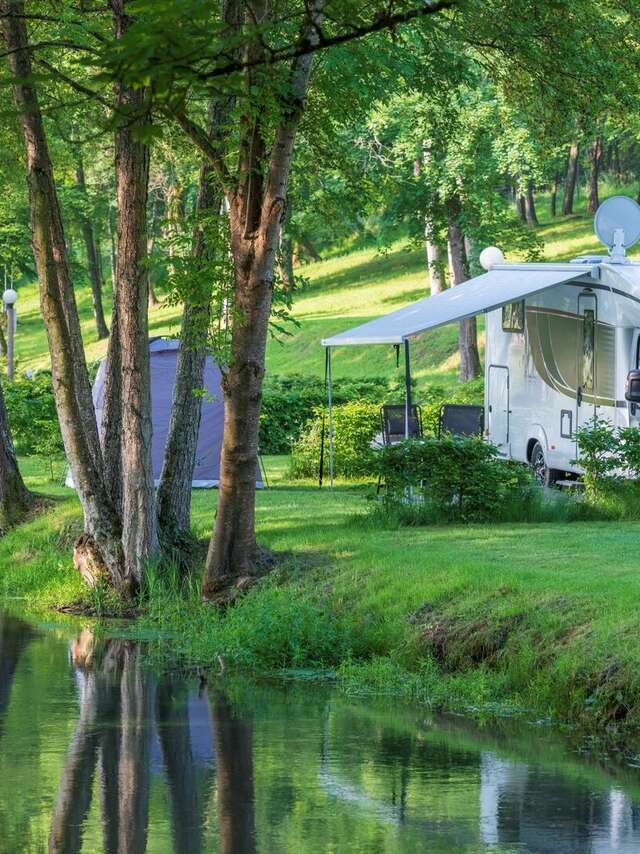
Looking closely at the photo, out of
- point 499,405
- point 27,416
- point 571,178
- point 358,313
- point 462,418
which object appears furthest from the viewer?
point 571,178

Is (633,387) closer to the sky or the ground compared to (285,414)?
closer to the ground

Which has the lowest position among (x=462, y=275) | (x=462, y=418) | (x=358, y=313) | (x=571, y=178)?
(x=462, y=418)

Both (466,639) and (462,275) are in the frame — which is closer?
(466,639)

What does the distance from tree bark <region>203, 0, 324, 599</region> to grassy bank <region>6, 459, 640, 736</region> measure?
0.47 m

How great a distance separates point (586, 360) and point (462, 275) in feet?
57.9

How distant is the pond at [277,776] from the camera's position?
300 inches

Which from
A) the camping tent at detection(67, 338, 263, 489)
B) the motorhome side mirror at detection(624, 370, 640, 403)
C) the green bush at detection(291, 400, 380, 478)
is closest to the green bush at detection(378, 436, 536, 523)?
the motorhome side mirror at detection(624, 370, 640, 403)

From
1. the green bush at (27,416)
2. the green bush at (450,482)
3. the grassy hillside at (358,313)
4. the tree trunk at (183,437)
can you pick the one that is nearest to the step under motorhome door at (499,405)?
the green bush at (450,482)

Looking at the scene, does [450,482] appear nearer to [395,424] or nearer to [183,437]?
[183,437]

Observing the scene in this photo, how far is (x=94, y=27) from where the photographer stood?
50.4 ft

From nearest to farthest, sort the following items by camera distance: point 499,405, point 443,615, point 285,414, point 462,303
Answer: point 443,615
point 462,303
point 499,405
point 285,414

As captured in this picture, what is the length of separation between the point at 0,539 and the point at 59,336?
344 centimetres

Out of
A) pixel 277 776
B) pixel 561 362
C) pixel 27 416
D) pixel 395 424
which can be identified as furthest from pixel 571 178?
pixel 277 776

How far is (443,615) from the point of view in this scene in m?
11.3
